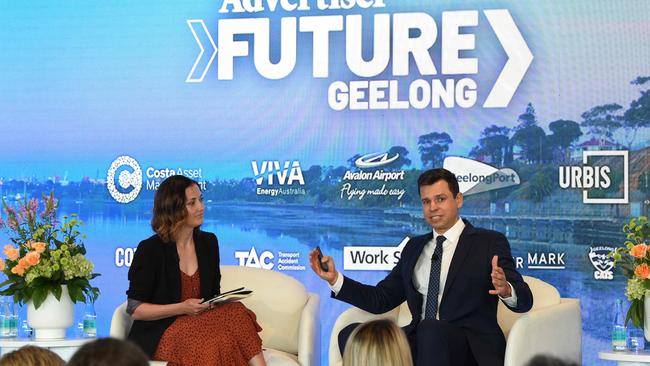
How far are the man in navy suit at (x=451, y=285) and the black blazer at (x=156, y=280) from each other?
2.02 ft

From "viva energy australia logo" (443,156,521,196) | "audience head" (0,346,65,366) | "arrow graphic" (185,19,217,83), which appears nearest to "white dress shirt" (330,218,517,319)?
"viva energy australia logo" (443,156,521,196)

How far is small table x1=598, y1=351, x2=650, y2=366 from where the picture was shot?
4684mm

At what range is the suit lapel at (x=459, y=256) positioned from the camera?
471 centimetres

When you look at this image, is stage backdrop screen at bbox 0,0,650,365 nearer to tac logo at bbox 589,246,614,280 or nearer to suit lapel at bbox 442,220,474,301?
tac logo at bbox 589,246,614,280

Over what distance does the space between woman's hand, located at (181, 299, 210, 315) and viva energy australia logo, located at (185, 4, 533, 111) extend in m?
2.18

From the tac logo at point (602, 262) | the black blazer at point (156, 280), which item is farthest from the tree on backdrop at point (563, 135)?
the black blazer at point (156, 280)

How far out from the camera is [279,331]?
5164 millimetres

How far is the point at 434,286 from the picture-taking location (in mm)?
4781

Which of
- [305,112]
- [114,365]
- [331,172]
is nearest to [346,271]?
[331,172]

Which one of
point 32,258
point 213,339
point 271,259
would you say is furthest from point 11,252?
point 271,259

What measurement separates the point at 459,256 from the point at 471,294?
0.19m

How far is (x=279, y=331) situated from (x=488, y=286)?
3.64 feet

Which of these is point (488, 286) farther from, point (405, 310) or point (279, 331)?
point (279, 331)

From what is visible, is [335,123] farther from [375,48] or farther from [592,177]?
[592,177]
